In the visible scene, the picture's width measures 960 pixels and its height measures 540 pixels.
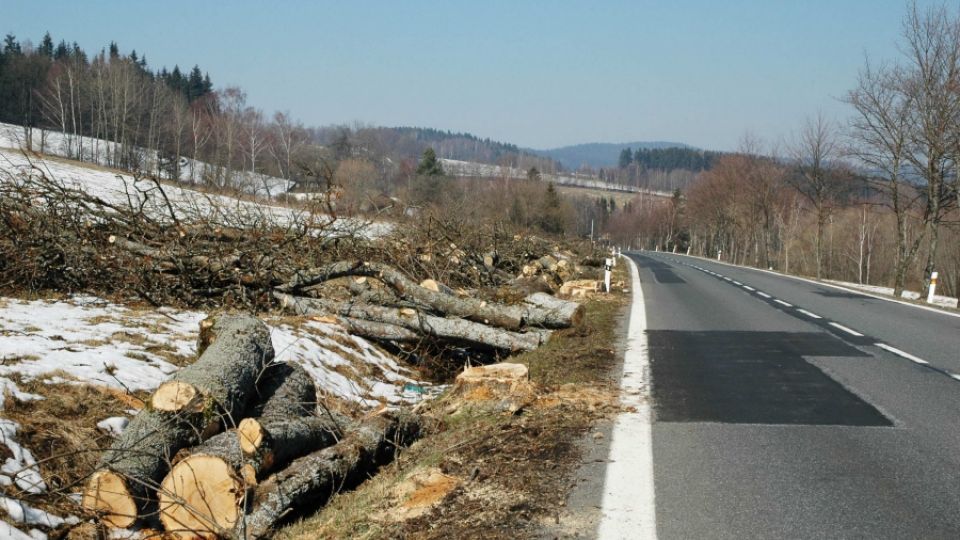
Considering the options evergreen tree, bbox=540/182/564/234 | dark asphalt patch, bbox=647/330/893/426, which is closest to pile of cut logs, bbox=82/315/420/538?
dark asphalt patch, bbox=647/330/893/426

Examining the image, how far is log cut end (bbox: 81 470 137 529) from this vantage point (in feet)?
13.9

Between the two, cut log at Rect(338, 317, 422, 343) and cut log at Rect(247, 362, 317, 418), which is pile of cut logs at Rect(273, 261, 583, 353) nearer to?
cut log at Rect(338, 317, 422, 343)

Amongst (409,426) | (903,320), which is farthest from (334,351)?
(903,320)

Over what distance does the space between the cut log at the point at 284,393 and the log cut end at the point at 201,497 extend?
1.25 metres

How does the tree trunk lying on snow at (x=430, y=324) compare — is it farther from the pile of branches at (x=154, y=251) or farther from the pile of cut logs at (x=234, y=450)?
the pile of cut logs at (x=234, y=450)

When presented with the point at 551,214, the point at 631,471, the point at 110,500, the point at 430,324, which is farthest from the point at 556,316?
the point at 551,214

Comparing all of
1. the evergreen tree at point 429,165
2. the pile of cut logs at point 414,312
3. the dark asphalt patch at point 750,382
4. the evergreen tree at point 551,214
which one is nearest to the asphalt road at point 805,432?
the dark asphalt patch at point 750,382

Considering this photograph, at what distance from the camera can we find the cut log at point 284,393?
5957mm

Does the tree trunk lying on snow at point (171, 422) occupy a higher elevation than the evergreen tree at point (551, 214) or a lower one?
lower

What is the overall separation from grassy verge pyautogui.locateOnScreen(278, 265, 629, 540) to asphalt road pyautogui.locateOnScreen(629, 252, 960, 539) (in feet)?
2.22

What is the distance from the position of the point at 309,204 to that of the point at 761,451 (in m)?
8.86

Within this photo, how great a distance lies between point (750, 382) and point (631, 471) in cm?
362

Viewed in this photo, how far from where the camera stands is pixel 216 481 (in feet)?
14.4

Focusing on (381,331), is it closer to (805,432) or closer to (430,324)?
(430,324)
